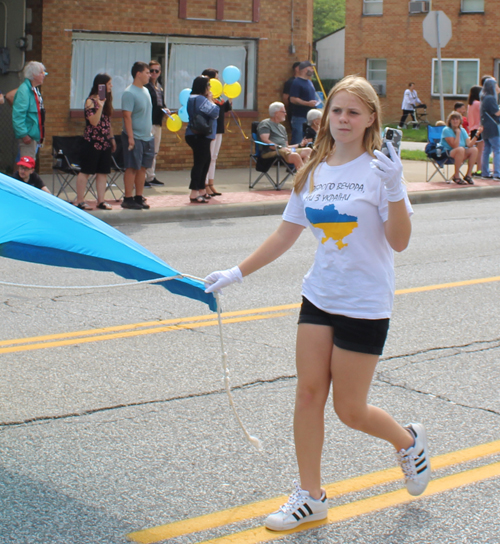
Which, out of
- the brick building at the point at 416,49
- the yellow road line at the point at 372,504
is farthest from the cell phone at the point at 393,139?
the brick building at the point at 416,49

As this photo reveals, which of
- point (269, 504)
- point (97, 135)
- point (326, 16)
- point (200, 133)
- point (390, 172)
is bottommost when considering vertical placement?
point (269, 504)

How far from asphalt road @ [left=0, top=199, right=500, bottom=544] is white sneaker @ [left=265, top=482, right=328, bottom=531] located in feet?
0.15

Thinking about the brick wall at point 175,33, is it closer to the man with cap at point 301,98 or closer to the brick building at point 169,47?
the brick building at point 169,47

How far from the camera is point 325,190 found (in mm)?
3463

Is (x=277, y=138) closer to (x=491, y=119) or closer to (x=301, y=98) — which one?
(x=301, y=98)

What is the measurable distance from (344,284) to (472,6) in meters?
37.7

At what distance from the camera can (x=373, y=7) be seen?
132 feet

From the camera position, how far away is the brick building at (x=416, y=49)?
37.7m

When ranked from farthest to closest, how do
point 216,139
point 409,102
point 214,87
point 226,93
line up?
point 409,102 → point 226,93 → point 216,139 → point 214,87

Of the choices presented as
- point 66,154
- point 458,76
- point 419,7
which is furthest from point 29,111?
point 458,76

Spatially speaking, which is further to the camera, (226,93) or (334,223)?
(226,93)

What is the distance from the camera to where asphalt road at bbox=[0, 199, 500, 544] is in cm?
354

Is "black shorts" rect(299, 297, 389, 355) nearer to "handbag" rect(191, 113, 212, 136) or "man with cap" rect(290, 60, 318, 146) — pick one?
"handbag" rect(191, 113, 212, 136)

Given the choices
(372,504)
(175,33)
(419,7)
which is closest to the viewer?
(372,504)
